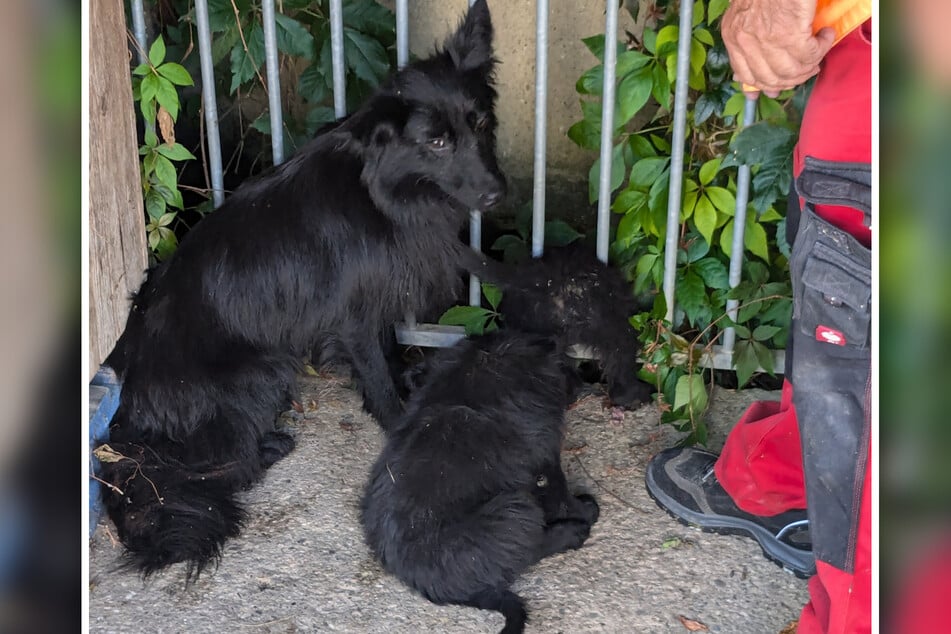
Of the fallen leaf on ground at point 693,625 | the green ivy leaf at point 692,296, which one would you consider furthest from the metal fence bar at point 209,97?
the fallen leaf on ground at point 693,625

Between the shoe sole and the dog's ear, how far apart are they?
4.61 feet

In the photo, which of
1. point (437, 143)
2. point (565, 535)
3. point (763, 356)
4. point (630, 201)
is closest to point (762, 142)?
point (630, 201)

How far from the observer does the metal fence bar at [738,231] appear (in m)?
2.71

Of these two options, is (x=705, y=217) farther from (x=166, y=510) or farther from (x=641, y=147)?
(x=166, y=510)

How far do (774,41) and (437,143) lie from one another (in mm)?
1107

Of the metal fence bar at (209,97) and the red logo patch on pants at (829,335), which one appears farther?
the metal fence bar at (209,97)

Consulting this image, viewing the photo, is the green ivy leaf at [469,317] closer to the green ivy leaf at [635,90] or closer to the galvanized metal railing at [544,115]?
the galvanized metal railing at [544,115]

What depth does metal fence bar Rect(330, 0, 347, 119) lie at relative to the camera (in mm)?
2844

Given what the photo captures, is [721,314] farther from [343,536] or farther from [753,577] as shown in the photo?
[343,536]

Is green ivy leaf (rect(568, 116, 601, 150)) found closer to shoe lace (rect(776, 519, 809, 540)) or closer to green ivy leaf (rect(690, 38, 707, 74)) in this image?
green ivy leaf (rect(690, 38, 707, 74))

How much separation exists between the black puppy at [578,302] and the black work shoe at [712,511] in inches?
15.5

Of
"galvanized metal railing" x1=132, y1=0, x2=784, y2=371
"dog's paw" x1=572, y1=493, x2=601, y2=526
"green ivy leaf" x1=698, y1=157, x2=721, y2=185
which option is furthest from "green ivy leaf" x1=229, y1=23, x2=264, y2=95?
"dog's paw" x1=572, y1=493, x2=601, y2=526
